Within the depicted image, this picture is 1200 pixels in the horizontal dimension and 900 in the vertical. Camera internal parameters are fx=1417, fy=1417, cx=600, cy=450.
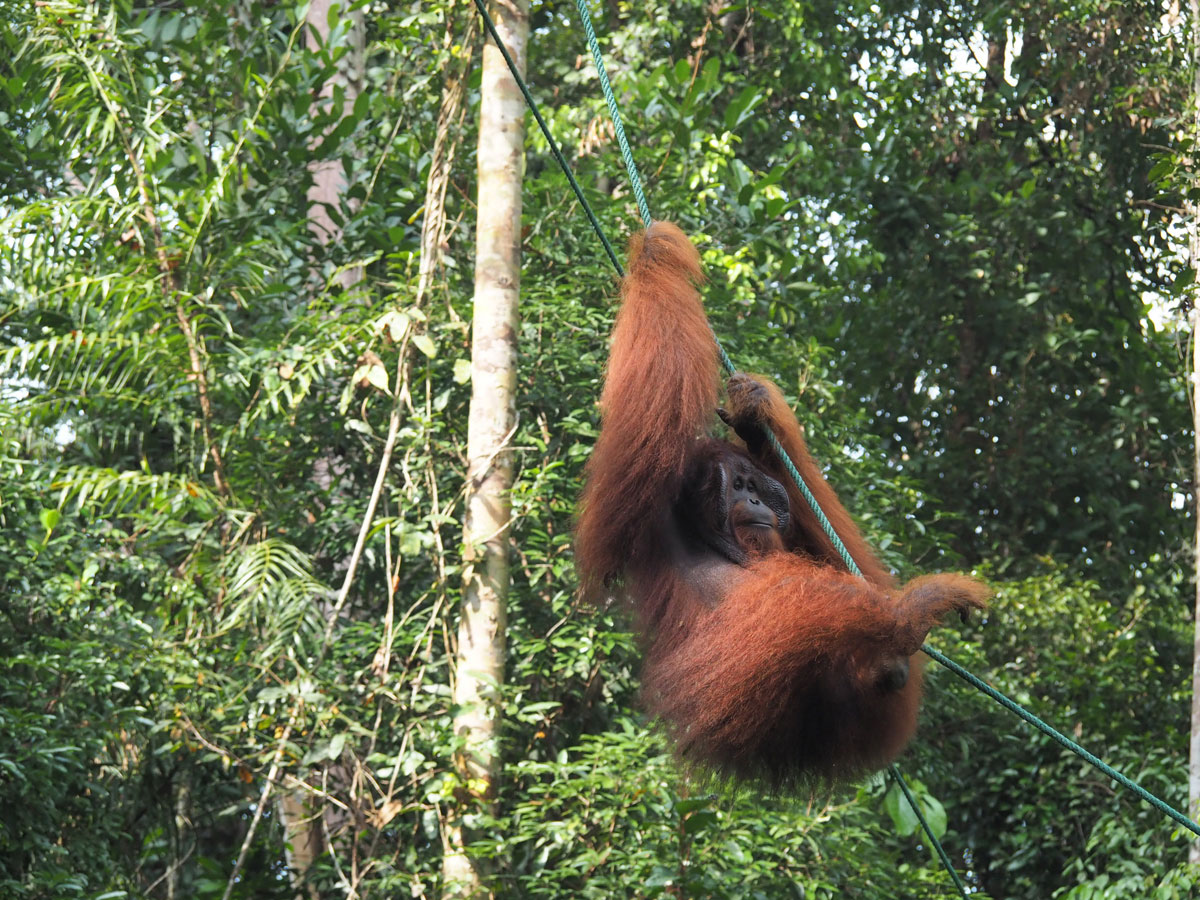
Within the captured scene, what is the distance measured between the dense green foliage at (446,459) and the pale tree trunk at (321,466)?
0.07 metres

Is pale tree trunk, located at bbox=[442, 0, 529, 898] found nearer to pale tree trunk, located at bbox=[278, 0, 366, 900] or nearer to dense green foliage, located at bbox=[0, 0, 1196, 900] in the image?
dense green foliage, located at bbox=[0, 0, 1196, 900]

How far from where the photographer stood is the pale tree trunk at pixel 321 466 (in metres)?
4.79

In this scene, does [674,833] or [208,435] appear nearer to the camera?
[674,833]

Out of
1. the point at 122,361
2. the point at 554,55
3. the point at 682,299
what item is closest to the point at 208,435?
the point at 122,361

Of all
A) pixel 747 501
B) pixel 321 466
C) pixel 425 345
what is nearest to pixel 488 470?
pixel 425 345

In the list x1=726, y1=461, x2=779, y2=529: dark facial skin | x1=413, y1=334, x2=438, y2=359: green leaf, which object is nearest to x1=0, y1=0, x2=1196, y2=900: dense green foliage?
x1=413, y1=334, x2=438, y2=359: green leaf

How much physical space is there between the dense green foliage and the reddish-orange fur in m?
1.04

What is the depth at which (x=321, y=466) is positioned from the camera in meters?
6.09

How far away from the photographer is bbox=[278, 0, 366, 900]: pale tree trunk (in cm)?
479

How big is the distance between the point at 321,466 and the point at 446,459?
1258 mm

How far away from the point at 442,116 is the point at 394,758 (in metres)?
2.21

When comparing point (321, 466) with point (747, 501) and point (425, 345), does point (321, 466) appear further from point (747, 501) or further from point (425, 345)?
point (747, 501)

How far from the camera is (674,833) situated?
4.26 metres

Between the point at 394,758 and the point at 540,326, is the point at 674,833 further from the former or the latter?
the point at 540,326
